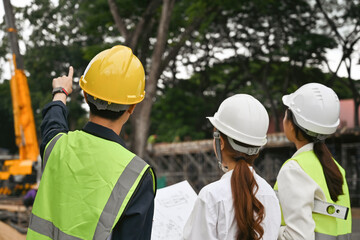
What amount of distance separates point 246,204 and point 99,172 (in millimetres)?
686

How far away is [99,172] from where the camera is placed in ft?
5.76

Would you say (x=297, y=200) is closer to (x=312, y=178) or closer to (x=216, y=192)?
(x=312, y=178)

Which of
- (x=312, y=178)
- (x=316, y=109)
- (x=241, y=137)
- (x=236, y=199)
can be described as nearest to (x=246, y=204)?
(x=236, y=199)

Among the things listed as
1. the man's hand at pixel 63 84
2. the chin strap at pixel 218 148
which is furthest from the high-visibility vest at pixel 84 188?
the chin strap at pixel 218 148

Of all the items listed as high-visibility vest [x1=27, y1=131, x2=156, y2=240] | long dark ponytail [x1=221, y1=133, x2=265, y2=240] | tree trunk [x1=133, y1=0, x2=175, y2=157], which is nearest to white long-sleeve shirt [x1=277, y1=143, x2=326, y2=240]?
long dark ponytail [x1=221, y1=133, x2=265, y2=240]

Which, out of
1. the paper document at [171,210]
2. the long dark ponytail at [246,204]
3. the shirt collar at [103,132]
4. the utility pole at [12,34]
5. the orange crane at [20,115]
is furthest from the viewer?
the utility pole at [12,34]

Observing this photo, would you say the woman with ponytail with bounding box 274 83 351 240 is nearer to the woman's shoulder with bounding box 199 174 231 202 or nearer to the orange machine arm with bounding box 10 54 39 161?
the woman's shoulder with bounding box 199 174 231 202

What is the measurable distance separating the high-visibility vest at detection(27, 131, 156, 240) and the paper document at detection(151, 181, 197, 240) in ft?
3.02

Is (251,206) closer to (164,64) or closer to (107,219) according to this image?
(107,219)

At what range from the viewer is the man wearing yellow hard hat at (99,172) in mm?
1693

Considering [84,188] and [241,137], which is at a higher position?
[84,188]

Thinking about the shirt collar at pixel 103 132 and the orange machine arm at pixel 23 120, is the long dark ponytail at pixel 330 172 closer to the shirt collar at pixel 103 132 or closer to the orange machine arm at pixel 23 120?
the shirt collar at pixel 103 132

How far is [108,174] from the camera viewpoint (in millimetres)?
1747

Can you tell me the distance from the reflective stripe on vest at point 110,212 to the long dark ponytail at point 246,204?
21.4 inches
